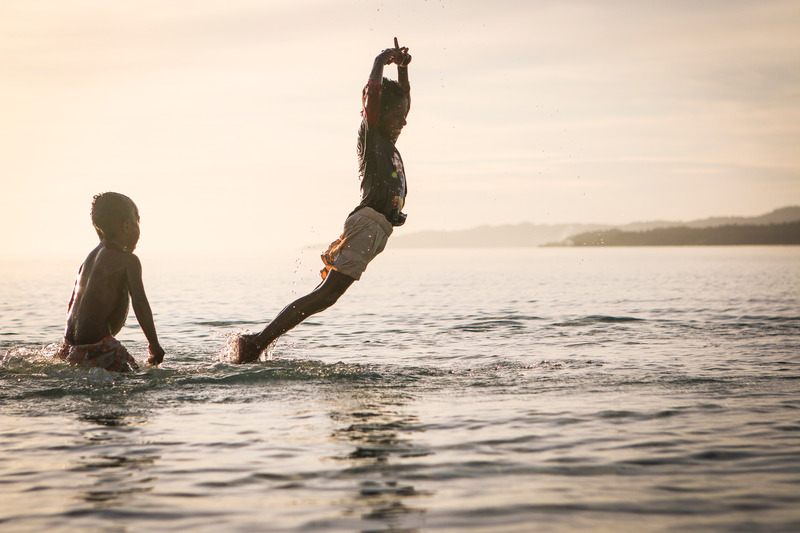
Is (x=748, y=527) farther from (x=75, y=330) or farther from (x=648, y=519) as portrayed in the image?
(x=75, y=330)

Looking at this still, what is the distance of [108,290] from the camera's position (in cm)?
736

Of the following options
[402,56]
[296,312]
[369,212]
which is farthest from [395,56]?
[296,312]

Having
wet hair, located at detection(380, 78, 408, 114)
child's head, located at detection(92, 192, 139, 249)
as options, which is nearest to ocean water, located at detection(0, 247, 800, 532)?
child's head, located at detection(92, 192, 139, 249)

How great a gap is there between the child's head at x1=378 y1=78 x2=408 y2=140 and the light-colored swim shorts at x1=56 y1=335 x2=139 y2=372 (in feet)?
11.3

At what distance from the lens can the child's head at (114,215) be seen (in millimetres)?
7344

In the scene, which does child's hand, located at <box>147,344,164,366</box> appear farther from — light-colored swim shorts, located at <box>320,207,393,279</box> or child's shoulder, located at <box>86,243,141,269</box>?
light-colored swim shorts, located at <box>320,207,393,279</box>

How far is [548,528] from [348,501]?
97cm

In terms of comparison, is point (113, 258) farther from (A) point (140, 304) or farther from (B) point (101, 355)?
(B) point (101, 355)

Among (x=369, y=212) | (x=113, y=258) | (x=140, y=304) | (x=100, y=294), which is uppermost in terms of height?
(x=369, y=212)

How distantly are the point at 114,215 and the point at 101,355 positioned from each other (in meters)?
1.29

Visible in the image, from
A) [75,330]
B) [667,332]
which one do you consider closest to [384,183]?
[75,330]

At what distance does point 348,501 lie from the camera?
3.92 meters

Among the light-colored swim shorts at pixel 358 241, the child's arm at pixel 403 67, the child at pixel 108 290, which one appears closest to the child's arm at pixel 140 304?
the child at pixel 108 290

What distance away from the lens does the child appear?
729 centimetres
